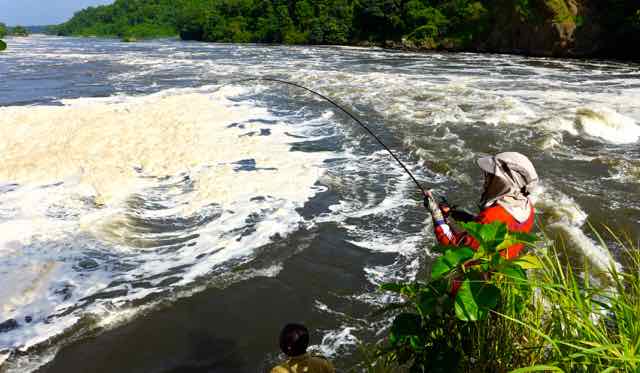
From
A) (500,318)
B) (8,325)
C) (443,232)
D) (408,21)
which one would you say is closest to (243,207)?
(8,325)

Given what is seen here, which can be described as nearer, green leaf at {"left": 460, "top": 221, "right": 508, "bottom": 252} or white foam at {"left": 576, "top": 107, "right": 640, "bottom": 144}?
green leaf at {"left": 460, "top": 221, "right": 508, "bottom": 252}

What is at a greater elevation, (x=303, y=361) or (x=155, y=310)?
(x=303, y=361)

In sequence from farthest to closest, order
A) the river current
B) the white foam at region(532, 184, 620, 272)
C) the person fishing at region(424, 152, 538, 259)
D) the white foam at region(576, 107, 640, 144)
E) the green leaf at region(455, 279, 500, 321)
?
1. the white foam at region(576, 107, 640, 144)
2. the white foam at region(532, 184, 620, 272)
3. the river current
4. the person fishing at region(424, 152, 538, 259)
5. the green leaf at region(455, 279, 500, 321)

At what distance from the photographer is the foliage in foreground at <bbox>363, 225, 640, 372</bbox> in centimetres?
176

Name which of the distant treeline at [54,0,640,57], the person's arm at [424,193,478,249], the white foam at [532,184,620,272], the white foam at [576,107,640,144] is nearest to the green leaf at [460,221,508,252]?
the person's arm at [424,193,478,249]

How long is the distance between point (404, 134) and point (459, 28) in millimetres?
34236

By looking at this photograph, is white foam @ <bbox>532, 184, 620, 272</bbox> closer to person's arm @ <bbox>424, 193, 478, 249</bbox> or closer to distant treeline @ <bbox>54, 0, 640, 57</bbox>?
person's arm @ <bbox>424, 193, 478, 249</bbox>

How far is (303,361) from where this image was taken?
252cm

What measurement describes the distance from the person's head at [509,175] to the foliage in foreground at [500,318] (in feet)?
2.00

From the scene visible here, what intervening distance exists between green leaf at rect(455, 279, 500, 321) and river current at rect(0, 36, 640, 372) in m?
1.97

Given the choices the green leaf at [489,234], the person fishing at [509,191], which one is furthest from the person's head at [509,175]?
the green leaf at [489,234]

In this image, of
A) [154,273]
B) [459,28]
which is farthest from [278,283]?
[459,28]

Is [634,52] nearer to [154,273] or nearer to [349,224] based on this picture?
[349,224]

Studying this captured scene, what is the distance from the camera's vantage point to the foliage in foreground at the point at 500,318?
5.79 feet
